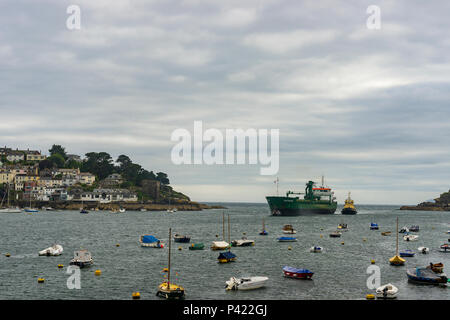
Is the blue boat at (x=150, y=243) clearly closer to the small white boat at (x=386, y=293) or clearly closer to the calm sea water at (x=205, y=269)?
the calm sea water at (x=205, y=269)

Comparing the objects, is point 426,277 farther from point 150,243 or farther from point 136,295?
point 150,243

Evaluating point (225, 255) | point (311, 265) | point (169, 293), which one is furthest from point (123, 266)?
point (311, 265)

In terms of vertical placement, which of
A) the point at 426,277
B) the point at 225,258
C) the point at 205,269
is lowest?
the point at 205,269

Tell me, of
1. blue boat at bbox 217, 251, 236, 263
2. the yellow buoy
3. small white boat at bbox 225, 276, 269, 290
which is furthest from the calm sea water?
blue boat at bbox 217, 251, 236, 263

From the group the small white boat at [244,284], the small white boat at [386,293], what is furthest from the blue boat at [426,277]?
the small white boat at [244,284]

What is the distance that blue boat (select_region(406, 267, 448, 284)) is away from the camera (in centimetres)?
5706

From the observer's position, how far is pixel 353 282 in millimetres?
59250

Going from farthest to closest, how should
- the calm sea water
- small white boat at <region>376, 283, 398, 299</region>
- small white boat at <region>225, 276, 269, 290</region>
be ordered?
1. small white boat at <region>225, 276, 269, 290</region>
2. the calm sea water
3. small white boat at <region>376, 283, 398, 299</region>

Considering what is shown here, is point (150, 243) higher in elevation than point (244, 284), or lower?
lower

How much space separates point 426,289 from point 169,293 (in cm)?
3179

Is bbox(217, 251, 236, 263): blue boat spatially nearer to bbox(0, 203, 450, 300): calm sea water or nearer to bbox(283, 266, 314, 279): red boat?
bbox(0, 203, 450, 300): calm sea water

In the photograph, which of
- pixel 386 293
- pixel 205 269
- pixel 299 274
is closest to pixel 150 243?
pixel 205 269

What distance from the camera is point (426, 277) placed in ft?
189
